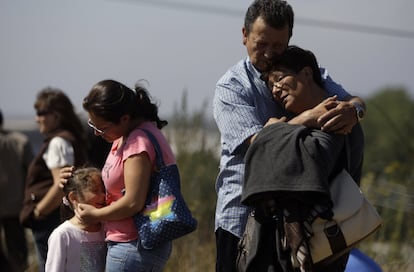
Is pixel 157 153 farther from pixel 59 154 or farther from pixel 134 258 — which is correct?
pixel 59 154

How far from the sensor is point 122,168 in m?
4.38

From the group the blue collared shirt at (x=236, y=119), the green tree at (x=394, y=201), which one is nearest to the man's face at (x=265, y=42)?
the blue collared shirt at (x=236, y=119)

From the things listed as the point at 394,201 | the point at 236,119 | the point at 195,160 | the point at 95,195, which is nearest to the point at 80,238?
the point at 95,195

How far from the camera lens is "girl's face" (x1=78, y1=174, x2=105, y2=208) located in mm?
4500

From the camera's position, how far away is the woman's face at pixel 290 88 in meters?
3.83

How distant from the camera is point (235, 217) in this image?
3994 millimetres

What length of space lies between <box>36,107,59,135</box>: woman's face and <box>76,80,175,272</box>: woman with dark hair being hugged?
2061 mm

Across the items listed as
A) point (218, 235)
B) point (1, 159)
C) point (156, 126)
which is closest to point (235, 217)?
point (218, 235)

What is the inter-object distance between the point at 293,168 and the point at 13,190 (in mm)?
5573

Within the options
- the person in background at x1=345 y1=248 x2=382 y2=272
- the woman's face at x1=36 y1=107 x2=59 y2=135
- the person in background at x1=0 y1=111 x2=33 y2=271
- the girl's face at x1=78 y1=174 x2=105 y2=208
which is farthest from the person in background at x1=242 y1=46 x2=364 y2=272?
the person in background at x1=0 y1=111 x2=33 y2=271

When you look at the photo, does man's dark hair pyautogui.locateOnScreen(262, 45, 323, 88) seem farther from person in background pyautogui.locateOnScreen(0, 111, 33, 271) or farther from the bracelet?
person in background pyautogui.locateOnScreen(0, 111, 33, 271)

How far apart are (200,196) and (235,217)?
4.37 meters

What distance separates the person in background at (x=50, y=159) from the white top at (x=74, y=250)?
1.53m

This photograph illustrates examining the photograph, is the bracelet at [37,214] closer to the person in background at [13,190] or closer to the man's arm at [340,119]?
the person in background at [13,190]
